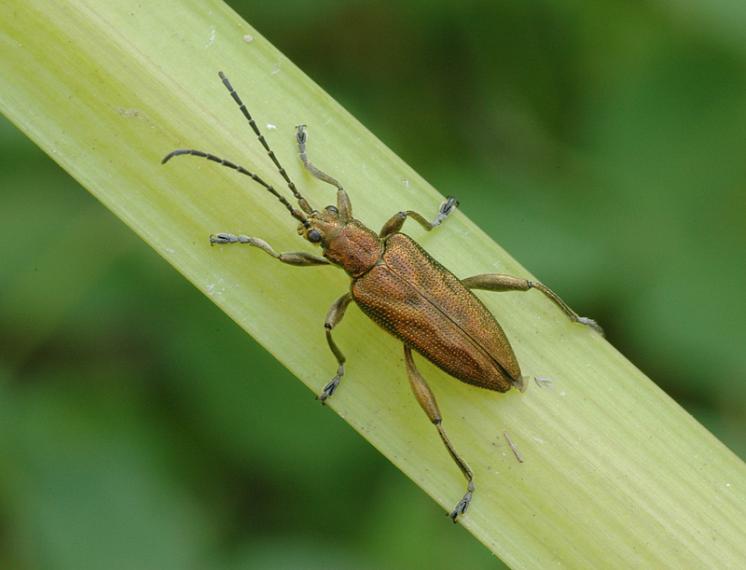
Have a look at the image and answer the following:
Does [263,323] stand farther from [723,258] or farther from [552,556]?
[723,258]

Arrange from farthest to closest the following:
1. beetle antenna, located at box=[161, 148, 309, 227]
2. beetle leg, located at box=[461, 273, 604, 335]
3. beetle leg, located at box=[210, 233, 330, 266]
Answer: beetle leg, located at box=[461, 273, 604, 335] < beetle leg, located at box=[210, 233, 330, 266] < beetle antenna, located at box=[161, 148, 309, 227]

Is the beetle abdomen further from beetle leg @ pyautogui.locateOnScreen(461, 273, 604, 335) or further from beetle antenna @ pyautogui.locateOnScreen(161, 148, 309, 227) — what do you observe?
beetle antenna @ pyautogui.locateOnScreen(161, 148, 309, 227)

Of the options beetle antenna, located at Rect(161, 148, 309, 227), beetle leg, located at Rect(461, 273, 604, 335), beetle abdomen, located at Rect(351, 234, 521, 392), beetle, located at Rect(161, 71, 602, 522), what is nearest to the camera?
beetle antenna, located at Rect(161, 148, 309, 227)

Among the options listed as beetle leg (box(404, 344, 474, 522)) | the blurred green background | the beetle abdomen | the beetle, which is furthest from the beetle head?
the blurred green background

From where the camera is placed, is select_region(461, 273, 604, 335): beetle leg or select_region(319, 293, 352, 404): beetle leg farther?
select_region(461, 273, 604, 335): beetle leg

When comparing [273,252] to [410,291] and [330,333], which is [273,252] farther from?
[410,291]

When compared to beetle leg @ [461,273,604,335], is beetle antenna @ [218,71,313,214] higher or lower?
lower

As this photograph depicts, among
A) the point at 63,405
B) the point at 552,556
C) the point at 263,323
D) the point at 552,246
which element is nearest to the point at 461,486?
the point at 552,556
